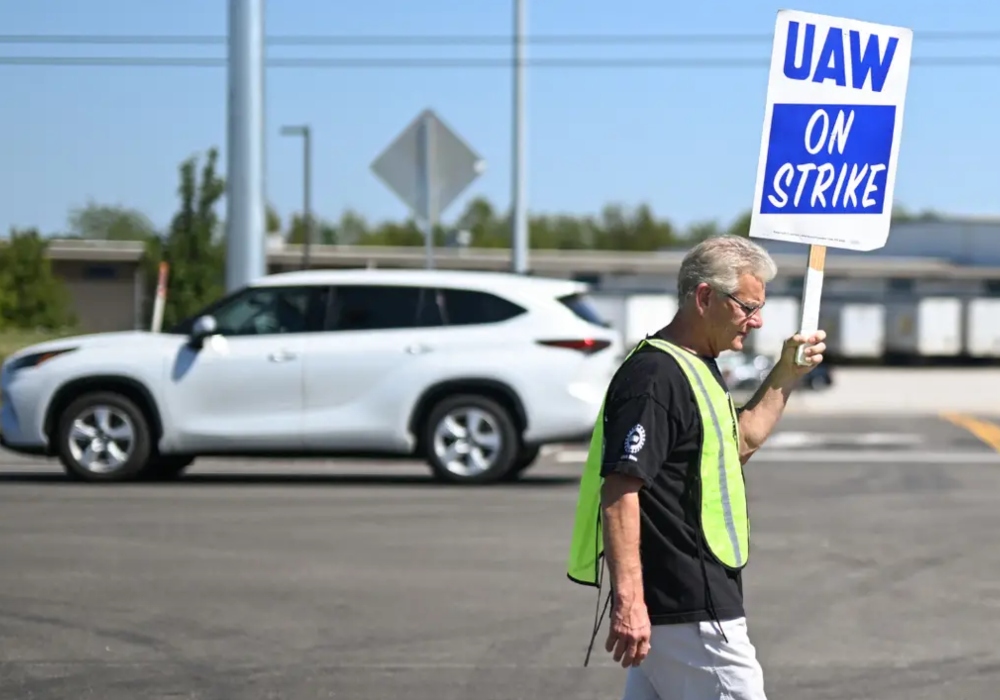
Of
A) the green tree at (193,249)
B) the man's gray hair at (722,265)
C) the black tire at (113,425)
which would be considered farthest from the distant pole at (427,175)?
the man's gray hair at (722,265)

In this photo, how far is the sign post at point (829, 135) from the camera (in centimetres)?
464

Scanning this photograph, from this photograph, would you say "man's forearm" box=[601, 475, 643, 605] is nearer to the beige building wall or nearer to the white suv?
the white suv

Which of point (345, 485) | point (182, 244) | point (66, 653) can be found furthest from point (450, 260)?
point (66, 653)

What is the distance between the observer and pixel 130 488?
14133mm

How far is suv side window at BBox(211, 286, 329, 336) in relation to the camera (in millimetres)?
14516

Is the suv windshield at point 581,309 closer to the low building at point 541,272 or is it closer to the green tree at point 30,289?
the green tree at point 30,289

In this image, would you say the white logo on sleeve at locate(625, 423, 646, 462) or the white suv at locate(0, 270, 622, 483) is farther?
the white suv at locate(0, 270, 622, 483)

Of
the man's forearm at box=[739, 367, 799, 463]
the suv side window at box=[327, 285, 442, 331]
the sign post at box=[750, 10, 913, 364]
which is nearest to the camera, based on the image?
the man's forearm at box=[739, 367, 799, 463]

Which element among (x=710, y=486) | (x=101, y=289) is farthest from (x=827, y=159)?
(x=101, y=289)

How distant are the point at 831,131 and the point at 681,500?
1152 millimetres

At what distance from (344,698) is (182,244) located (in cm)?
2312

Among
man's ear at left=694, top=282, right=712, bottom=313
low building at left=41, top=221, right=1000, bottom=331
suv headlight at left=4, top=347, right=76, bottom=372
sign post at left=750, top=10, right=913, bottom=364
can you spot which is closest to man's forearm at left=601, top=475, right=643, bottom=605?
man's ear at left=694, top=282, right=712, bottom=313

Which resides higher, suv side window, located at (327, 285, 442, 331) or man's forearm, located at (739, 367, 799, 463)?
man's forearm, located at (739, 367, 799, 463)

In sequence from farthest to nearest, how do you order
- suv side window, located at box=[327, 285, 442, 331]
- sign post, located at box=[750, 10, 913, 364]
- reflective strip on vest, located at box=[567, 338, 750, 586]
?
suv side window, located at box=[327, 285, 442, 331] < sign post, located at box=[750, 10, 913, 364] < reflective strip on vest, located at box=[567, 338, 750, 586]
